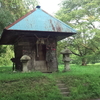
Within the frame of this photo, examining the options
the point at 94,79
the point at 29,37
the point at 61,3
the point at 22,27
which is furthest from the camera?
the point at 61,3

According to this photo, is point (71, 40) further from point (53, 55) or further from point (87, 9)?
point (53, 55)

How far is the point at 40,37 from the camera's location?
10.8 m

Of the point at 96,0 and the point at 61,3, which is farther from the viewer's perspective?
the point at 61,3

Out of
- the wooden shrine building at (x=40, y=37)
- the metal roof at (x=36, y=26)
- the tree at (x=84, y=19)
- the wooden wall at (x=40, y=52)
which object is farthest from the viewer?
the tree at (x=84, y=19)

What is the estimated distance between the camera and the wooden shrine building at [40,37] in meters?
9.86

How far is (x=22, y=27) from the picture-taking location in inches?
366

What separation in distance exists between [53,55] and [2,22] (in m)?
4.75

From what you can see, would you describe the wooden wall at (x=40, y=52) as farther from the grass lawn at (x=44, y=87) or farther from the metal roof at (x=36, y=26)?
the grass lawn at (x=44, y=87)

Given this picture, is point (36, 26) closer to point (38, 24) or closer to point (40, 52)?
point (38, 24)

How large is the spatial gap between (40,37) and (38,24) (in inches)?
47.4

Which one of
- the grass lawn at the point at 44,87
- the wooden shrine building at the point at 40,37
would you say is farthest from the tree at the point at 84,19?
the grass lawn at the point at 44,87

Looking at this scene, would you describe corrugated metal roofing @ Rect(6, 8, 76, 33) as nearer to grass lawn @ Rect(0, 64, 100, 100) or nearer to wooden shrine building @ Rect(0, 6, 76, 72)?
wooden shrine building @ Rect(0, 6, 76, 72)

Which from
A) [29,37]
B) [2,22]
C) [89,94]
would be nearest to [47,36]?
[29,37]

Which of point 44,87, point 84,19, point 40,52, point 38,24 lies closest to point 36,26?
point 38,24
